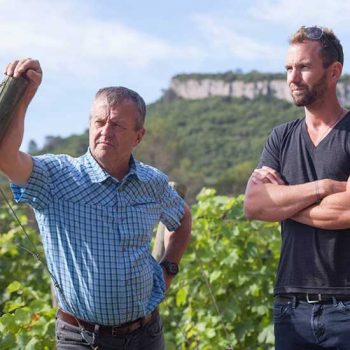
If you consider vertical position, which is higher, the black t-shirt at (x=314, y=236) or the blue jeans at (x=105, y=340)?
the black t-shirt at (x=314, y=236)

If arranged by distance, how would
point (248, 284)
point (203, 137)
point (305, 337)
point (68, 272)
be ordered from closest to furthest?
point (68, 272)
point (305, 337)
point (248, 284)
point (203, 137)

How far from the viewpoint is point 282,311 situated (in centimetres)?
343

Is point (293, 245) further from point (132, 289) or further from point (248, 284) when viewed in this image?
point (248, 284)

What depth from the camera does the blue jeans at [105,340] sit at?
3.16 meters

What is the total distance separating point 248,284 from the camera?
5496mm

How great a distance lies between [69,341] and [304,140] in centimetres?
128

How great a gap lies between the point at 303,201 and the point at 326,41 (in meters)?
0.70

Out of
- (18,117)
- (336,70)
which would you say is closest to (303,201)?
(336,70)

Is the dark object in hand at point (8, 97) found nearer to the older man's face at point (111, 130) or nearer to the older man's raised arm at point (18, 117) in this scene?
the older man's raised arm at point (18, 117)

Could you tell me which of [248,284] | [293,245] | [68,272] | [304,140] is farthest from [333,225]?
[248,284]

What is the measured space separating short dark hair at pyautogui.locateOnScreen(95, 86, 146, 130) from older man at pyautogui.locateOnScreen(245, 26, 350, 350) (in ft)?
1.98

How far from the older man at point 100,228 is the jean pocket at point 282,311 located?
0.52 meters

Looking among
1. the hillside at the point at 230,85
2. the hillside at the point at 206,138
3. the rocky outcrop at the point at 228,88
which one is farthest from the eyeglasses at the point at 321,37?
the hillside at the point at 230,85

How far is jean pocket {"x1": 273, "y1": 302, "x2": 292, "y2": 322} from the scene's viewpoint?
3.40 metres
